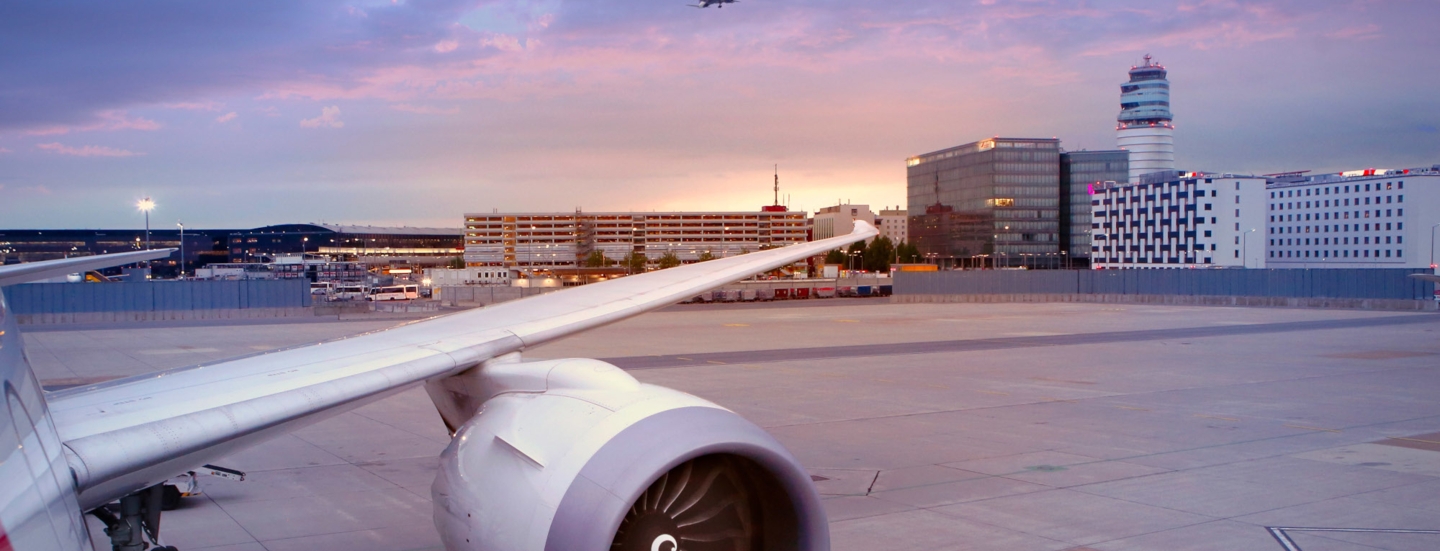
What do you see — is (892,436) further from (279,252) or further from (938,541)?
(279,252)

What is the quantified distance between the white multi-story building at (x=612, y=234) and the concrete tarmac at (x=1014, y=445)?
443ft

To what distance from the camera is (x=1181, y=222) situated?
495 feet

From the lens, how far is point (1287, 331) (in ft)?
108

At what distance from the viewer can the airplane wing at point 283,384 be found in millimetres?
3584

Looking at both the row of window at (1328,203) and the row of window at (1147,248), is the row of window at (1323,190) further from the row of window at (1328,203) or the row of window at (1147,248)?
the row of window at (1147,248)

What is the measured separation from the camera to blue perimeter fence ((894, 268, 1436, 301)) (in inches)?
1957

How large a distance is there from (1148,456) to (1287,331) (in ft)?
83.5

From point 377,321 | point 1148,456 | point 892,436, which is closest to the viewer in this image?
point 1148,456

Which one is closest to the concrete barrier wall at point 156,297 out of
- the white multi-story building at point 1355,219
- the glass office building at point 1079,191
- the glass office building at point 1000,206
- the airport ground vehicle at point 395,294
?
the airport ground vehicle at point 395,294

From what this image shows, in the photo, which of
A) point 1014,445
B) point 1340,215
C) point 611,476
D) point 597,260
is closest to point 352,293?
point 1014,445

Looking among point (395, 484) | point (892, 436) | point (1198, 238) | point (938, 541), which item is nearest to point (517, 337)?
point (938, 541)

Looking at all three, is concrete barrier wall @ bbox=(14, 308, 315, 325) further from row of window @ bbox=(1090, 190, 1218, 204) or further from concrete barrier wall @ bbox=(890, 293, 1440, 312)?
row of window @ bbox=(1090, 190, 1218, 204)

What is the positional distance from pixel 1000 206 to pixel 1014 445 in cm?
15709

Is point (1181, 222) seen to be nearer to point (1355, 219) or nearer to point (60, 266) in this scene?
point (1355, 219)
